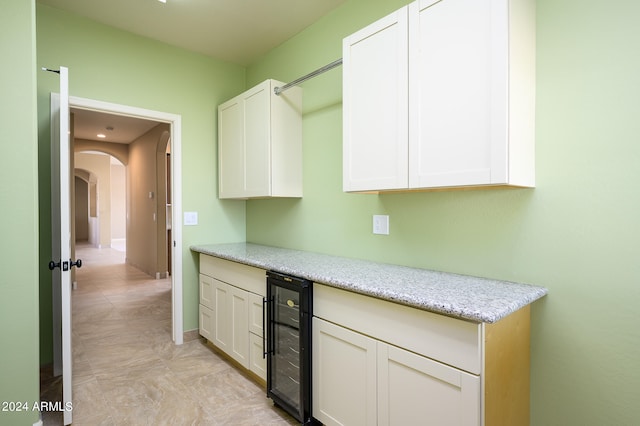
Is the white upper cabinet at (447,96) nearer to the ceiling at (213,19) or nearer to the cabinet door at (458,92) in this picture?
the cabinet door at (458,92)

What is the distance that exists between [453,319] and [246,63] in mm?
3224

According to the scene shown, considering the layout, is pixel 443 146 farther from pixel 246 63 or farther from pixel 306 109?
pixel 246 63

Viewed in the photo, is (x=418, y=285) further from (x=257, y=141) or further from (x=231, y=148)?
(x=231, y=148)

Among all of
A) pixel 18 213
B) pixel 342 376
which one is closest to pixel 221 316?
pixel 342 376

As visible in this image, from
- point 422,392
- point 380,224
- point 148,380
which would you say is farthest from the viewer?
point 148,380

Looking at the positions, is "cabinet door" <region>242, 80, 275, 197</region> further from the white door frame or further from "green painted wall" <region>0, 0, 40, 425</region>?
"green painted wall" <region>0, 0, 40, 425</region>

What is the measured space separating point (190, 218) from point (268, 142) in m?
1.18

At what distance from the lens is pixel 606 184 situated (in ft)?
4.41

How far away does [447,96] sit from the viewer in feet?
4.87

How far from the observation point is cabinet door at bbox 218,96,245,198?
297 centimetres

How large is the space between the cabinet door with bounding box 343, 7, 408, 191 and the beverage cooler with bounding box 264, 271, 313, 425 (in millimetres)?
682

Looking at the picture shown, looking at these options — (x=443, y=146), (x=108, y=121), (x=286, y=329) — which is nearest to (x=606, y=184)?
(x=443, y=146)

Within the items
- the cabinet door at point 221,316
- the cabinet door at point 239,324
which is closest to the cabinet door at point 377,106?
the cabinet door at point 239,324

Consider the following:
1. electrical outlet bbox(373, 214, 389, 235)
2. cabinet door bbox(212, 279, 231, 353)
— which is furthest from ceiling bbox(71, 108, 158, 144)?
electrical outlet bbox(373, 214, 389, 235)
